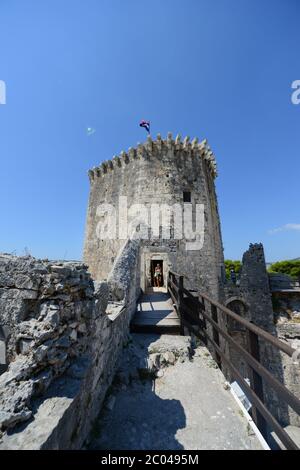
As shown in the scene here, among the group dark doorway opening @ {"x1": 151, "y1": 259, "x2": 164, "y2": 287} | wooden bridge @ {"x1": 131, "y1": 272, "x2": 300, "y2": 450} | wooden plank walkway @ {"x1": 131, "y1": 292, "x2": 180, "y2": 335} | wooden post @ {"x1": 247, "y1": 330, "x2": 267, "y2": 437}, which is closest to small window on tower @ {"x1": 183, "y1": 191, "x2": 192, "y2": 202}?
dark doorway opening @ {"x1": 151, "y1": 259, "x2": 164, "y2": 287}

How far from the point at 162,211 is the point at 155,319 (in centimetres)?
711

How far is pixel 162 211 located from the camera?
11.4 meters

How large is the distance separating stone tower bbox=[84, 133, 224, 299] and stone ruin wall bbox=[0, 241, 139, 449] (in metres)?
7.17

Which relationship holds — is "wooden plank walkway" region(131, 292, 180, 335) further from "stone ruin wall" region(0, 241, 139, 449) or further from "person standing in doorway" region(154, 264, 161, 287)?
"person standing in doorway" region(154, 264, 161, 287)

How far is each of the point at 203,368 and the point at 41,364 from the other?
2.62 m

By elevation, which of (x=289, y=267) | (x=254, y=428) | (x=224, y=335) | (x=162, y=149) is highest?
(x=162, y=149)

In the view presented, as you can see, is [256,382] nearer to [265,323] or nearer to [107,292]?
[107,292]

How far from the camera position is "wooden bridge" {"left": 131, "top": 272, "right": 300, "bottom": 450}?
164cm

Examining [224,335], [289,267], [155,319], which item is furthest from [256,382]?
[289,267]

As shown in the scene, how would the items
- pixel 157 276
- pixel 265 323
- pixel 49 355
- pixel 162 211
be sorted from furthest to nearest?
pixel 265 323 → pixel 162 211 → pixel 157 276 → pixel 49 355

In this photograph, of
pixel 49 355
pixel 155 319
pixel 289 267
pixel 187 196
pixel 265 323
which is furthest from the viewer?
pixel 289 267

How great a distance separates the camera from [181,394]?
286 cm

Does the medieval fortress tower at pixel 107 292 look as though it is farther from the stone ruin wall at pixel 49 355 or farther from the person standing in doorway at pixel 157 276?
the person standing in doorway at pixel 157 276

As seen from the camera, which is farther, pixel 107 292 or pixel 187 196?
pixel 187 196
